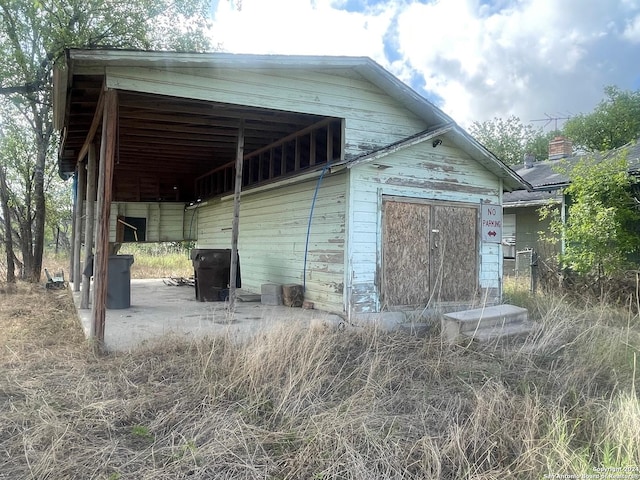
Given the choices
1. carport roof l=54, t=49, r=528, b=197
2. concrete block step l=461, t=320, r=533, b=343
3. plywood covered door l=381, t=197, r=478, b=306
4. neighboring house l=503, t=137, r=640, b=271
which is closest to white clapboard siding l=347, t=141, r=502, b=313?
plywood covered door l=381, t=197, r=478, b=306

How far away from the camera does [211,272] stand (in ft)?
28.5

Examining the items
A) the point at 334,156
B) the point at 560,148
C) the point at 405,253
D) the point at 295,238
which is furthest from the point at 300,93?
the point at 560,148

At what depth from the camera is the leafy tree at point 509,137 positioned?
41.2m

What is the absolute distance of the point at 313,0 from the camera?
5430 mm

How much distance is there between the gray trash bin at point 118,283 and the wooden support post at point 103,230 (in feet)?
8.34

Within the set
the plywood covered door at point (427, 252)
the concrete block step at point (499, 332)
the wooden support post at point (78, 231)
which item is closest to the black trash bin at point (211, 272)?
the wooden support post at point (78, 231)

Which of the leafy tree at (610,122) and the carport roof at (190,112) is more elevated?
the leafy tree at (610,122)

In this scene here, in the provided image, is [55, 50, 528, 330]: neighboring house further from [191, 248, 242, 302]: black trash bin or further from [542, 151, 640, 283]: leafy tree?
[542, 151, 640, 283]: leafy tree

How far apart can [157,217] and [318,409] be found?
12002 millimetres

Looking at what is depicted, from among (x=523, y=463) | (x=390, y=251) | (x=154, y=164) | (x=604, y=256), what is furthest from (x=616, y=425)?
(x=154, y=164)

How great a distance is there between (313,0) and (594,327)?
501 cm

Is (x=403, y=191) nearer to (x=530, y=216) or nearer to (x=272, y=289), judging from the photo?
(x=272, y=289)

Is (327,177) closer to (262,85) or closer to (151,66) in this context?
(262,85)

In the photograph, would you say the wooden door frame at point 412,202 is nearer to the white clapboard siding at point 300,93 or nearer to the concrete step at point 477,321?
the white clapboard siding at point 300,93
